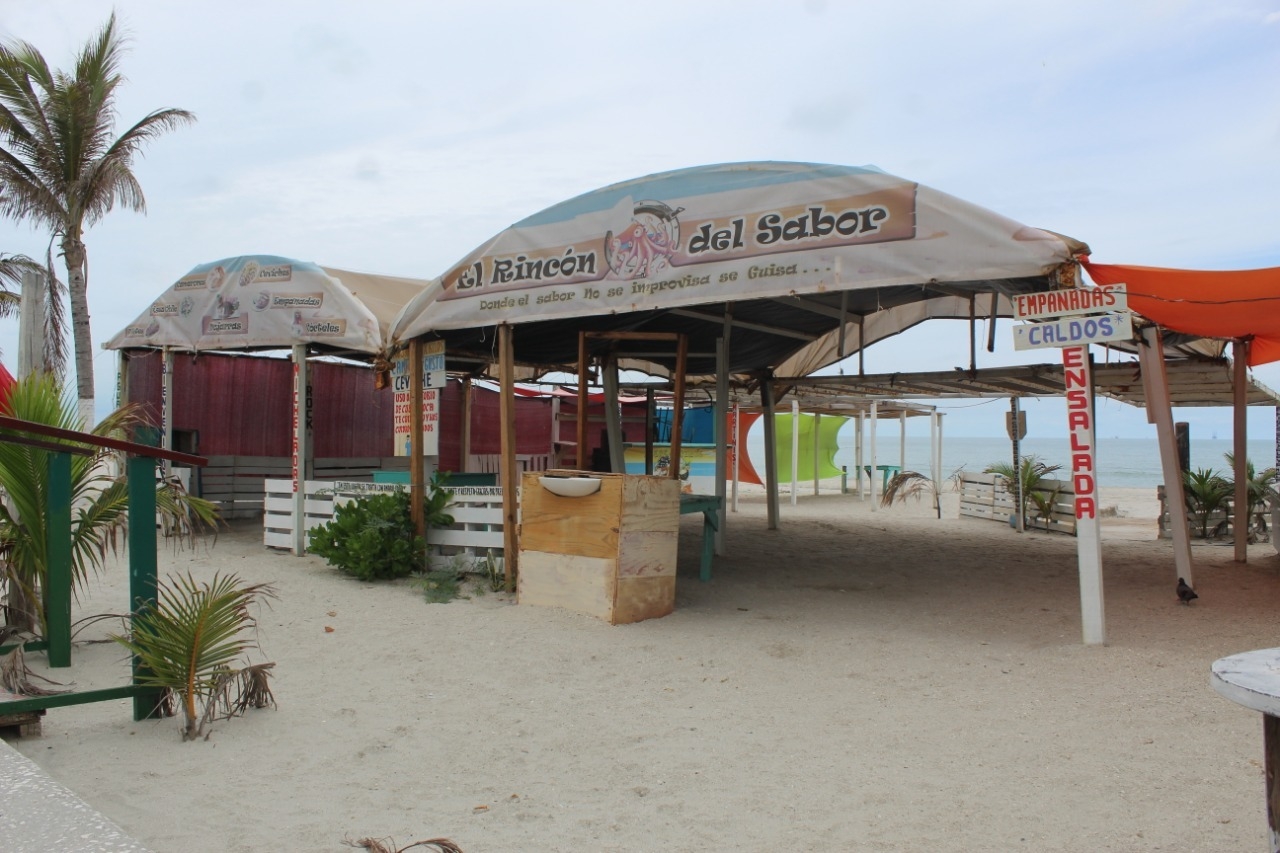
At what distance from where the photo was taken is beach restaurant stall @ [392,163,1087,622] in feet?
20.3

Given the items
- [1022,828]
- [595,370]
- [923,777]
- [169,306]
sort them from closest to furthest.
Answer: [1022,828] < [923,777] < [169,306] < [595,370]

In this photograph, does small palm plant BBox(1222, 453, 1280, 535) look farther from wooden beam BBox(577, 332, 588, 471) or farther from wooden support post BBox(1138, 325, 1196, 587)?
wooden beam BBox(577, 332, 588, 471)

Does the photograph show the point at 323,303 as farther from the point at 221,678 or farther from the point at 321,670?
the point at 221,678

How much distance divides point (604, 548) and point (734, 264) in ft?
7.91

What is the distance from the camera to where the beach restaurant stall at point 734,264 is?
620 cm

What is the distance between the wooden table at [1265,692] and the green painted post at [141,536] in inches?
177

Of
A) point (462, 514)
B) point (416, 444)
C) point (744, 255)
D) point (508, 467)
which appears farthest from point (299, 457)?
point (744, 255)

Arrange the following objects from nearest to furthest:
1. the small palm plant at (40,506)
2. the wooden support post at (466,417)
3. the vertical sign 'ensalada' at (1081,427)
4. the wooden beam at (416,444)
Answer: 1. the small palm plant at (40,506)
2. the vertical sign 'ensalada' at (1081,427)
3. the wooden beam at (416,444)
4. the wooden support post at (466,417)

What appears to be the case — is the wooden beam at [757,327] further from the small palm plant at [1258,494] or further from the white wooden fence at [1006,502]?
the small palm plant at [1258,494]

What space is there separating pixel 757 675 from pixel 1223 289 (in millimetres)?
4316

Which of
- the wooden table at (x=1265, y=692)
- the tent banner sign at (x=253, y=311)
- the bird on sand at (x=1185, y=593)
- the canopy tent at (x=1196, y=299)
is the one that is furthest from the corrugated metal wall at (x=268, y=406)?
the wooden table at (x=1265, y=692)

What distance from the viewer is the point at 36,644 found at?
5.79m

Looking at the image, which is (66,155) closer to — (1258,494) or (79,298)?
(79,298)

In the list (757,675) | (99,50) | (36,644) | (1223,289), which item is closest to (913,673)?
(757,675)
